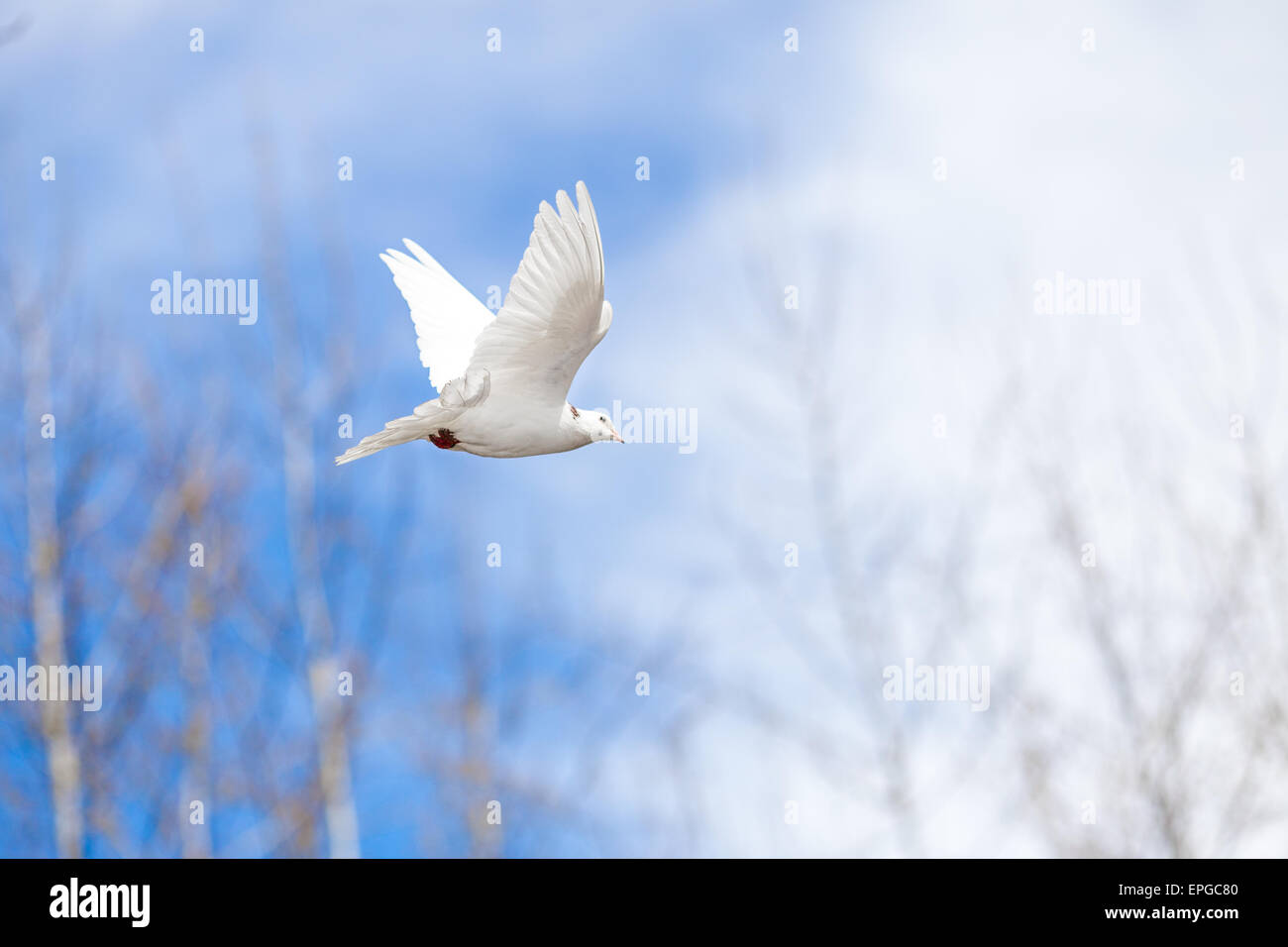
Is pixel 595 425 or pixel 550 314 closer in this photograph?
pixel 550 314

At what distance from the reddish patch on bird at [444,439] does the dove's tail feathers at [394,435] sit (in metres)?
0.14

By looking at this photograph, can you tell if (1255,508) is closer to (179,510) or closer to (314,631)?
(314,631)

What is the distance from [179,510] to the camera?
1102cm

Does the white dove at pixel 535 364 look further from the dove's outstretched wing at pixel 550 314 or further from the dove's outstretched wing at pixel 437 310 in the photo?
the dove's outstretched wing at pixel 437 310

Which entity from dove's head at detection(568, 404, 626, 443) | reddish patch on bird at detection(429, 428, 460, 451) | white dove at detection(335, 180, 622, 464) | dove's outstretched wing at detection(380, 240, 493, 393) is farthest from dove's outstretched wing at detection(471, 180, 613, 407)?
dove's outstretched wing at detection(380, 240, 493, 393)

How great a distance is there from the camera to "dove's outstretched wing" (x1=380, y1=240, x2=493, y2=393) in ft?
26.1

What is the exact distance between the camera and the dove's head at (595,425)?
23.2ft

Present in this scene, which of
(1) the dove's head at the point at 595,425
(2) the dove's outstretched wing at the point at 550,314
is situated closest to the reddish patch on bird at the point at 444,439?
(2) the dove's outstretched wing at the point at 550,314

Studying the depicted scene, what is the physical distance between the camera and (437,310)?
8.27 m

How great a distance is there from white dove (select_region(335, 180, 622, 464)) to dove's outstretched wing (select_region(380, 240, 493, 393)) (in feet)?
3.79

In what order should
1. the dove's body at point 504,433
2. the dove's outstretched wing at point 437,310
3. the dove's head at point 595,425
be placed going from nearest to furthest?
the dove's body at point 504,433 → the dove's head at point 595,425 → the dove's outstretched wing at point 437,310

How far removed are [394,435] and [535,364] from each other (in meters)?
0.86

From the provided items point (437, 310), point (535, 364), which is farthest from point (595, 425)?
point (437, 310)

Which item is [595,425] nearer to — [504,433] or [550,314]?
[504,433]
